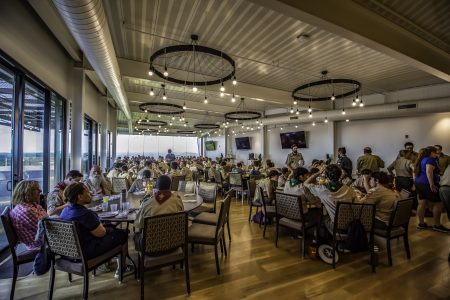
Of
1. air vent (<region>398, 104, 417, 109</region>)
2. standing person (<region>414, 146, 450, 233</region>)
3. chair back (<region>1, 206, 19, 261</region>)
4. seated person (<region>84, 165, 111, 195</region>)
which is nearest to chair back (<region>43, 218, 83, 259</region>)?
chair back (<region>1, 206, 19, 261</region>)

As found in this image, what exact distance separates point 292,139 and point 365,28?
829cm

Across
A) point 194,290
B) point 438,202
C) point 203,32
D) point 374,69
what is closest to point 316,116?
point 374,69

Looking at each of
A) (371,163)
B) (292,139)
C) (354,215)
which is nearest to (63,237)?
(354,215)

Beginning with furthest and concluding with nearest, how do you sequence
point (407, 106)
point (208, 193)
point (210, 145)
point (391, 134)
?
1. point (210, 145)
2. point (391, 134)
3. point (407, 106)
4. point (208, 193)

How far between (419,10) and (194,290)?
4.85 meters

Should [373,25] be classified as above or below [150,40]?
below

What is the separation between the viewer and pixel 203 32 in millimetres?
4008

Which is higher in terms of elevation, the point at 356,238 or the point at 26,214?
the point at 26,214

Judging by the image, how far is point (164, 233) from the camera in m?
2.20

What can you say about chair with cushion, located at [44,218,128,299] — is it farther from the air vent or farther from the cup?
the air vent

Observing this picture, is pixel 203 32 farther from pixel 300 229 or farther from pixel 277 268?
pixel 277 268

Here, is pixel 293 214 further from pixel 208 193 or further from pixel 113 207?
pixel 113 207

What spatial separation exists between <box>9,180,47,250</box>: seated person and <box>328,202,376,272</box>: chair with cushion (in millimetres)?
3366

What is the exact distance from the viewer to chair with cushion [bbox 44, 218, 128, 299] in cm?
200
